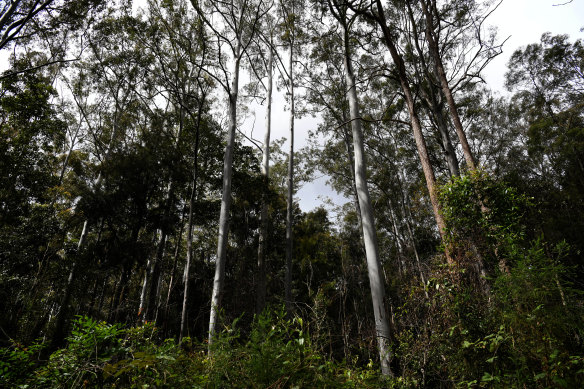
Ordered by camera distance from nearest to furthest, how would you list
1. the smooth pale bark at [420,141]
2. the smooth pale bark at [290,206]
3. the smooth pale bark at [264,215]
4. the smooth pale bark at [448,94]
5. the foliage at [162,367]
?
the foliage at [162,367] → the smooth pale bark at [420,141] → the smooth pale bark at [448,94] → the smooth pale bark at [290,206] → the smooth pale bark at [264,215]

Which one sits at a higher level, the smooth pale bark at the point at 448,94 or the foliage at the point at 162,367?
the smooth pale bark at the point at 448,94

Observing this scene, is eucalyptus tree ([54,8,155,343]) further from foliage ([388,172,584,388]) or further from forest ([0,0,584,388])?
foliage ([388,172,584,388])

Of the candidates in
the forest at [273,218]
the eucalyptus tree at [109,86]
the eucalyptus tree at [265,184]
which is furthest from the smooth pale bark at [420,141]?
the eucalyptus tree at [109,86]

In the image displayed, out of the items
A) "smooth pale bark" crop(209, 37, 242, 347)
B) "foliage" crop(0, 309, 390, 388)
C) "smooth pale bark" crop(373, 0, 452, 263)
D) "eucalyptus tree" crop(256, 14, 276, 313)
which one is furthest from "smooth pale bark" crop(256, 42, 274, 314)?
"foliage" crop(0, 309, 390, 388)

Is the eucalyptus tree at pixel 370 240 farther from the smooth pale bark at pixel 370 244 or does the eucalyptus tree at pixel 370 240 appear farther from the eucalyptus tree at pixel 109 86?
the eucalyptus tree at pixel 109 86

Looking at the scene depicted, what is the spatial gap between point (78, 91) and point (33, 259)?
761cm

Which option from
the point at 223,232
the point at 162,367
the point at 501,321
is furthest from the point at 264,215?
the point at 162,367

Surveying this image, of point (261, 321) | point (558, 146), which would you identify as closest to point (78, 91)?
point (261, 321)

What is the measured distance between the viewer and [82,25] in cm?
927

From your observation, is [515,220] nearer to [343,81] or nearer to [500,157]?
[343,81]

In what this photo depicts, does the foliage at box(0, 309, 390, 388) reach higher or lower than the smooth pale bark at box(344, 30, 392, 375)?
lower

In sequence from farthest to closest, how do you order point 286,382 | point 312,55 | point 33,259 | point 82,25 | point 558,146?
1. point 558,146
2. point 312,55
3. point 82,25
4. point 33,259
5. point 286,382

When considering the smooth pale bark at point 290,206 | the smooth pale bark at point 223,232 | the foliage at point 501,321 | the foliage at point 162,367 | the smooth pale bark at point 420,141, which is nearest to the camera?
the foliage at point 162,367

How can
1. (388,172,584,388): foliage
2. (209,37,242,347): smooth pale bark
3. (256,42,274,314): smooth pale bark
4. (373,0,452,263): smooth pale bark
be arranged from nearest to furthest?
1. (388,172,584,388): foliage
2. (373,0,452,263): smooth pale bark
3. (209,37,242,347): smooth pale bark
4. (256,42,274,314): smooth pale bark
